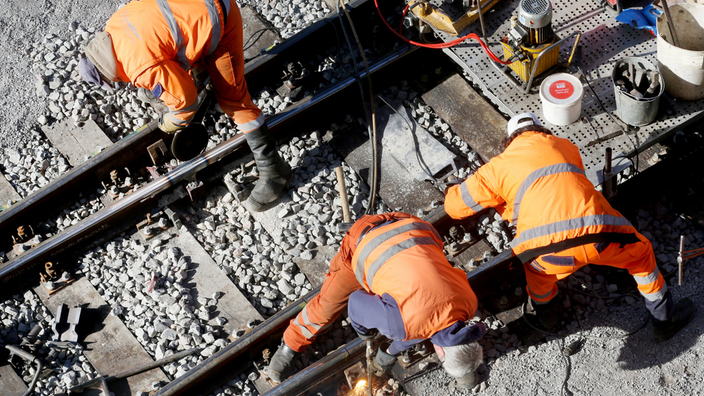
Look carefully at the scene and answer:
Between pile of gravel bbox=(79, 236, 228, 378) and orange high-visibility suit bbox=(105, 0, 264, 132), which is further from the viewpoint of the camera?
pile of gravel bbox=(79, 236, 228, 378)

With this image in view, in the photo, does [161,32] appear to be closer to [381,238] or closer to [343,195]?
[343,195]

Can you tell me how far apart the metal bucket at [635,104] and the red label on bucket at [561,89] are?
37 cm

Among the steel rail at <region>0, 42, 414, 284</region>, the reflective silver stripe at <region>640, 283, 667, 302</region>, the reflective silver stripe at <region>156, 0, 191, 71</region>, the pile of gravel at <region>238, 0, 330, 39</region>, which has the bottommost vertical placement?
the reflective silver stripe at <region>640, 283, 667, 302</region>

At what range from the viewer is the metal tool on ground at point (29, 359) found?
5840mm

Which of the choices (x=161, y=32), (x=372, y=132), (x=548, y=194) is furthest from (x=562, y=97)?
(x=161, y=32)

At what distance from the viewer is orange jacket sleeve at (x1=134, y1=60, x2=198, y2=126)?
5566mm

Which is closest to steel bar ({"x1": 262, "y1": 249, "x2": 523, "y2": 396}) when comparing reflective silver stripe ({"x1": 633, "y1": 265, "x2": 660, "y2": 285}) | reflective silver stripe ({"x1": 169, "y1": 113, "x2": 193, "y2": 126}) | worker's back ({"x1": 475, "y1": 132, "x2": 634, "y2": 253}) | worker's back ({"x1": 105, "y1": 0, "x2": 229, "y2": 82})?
worker's back ({"x1": 475, "y1": 132, "x2": 634, "y2": 253})

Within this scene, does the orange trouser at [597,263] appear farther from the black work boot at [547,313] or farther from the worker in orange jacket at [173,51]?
the worker in orange jacket at [173,51]

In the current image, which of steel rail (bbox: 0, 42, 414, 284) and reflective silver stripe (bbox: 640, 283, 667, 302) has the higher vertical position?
steel rail (bbox: 0, 42, 414, 284)

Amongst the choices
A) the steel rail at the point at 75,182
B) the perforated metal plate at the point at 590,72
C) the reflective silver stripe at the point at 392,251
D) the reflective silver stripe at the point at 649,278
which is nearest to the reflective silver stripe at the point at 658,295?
the reflective silver stripe at the point at 649,278

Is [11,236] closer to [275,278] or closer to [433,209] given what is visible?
[275,278]

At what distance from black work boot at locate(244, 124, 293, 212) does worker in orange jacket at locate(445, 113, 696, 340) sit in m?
1.79

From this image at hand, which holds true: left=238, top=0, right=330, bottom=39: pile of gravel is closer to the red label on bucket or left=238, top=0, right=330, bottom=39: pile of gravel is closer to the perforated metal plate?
the perforated metal plate

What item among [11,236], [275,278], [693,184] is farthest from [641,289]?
[11,236]
